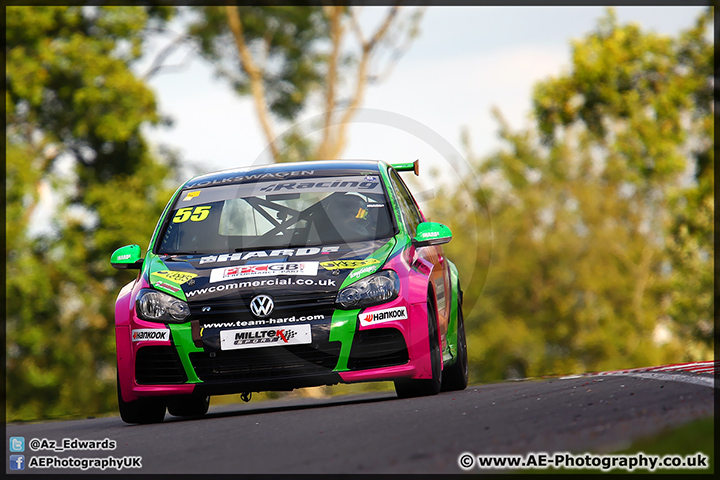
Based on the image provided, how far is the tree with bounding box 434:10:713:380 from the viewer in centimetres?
2517

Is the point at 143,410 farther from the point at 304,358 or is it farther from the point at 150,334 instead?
the point at 304,358

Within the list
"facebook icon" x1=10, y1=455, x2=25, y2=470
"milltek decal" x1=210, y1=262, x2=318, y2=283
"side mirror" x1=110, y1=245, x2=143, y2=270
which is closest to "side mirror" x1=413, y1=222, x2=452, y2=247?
"milltek decal" x1=210, y1=262, x2=318, y2=283

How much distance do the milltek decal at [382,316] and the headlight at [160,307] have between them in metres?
1.23

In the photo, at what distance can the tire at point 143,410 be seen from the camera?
7.88 m

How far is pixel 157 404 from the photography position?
797 cm

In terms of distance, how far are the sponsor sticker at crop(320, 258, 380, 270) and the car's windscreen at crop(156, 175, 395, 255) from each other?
18.0 inches

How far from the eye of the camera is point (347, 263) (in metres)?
7.58

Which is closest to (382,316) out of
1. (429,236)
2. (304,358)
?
(304,358)

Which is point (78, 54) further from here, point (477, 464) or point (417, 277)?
point (477, 464)

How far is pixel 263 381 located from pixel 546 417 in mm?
2209

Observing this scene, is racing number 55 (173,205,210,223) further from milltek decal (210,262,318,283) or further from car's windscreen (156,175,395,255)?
milltek decal (210,262,318,283)

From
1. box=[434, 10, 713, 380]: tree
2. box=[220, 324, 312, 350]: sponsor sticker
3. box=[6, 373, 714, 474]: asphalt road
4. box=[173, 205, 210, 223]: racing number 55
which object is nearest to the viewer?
box=[6, 373, 714, 474]: asphalt road

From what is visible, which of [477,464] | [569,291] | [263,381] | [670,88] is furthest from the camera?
[569,291]
